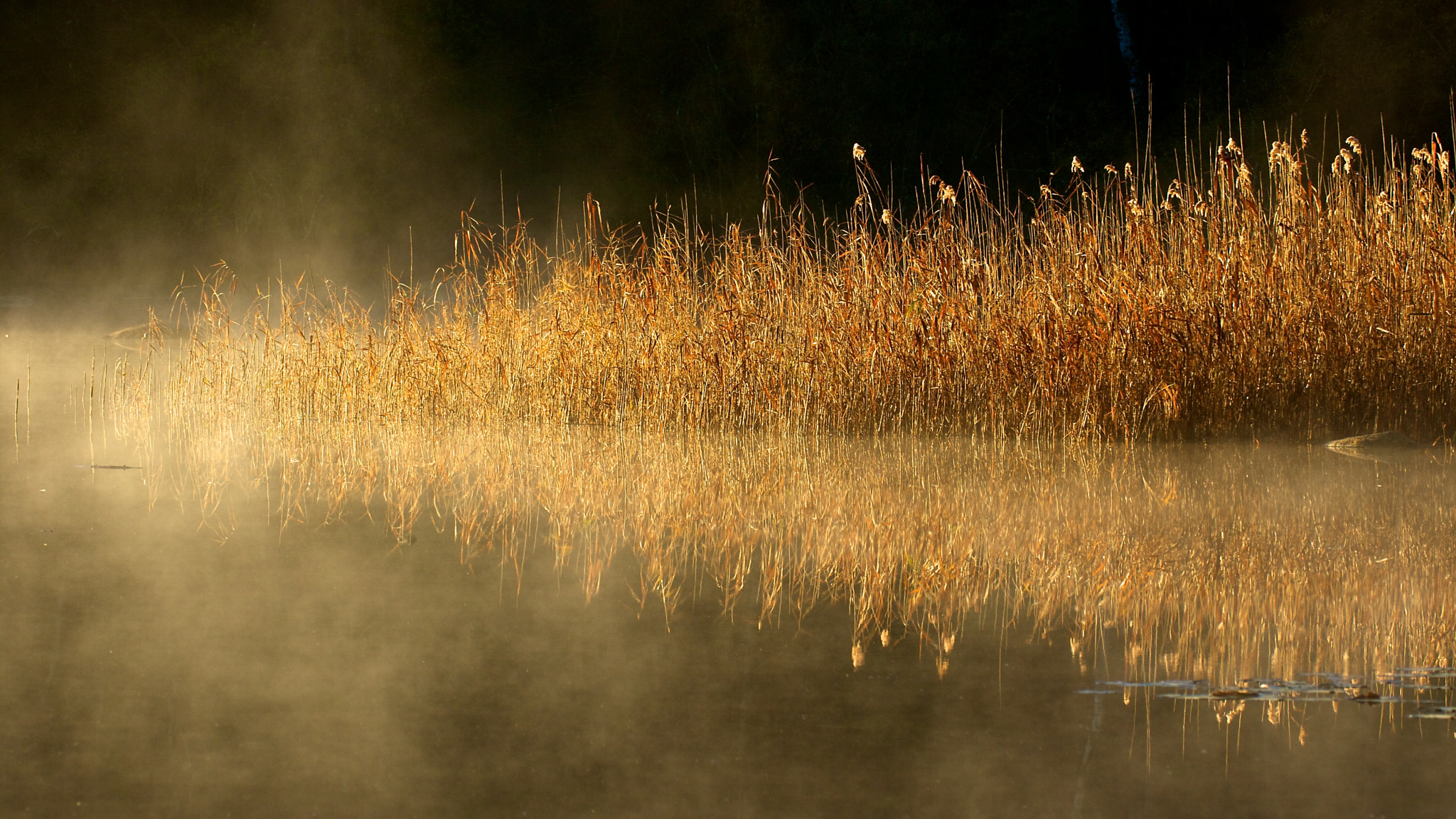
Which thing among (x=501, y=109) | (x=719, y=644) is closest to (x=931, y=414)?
(x=719, y=644)

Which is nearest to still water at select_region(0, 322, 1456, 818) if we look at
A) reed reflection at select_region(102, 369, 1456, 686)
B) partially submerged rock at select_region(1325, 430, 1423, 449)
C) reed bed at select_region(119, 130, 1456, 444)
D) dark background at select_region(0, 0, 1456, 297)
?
reed reflection at select_region(102, 369, 1456, 686)

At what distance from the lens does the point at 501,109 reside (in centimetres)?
1459

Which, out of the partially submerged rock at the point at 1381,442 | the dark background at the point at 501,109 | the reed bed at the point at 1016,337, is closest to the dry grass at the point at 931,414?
the reed bed at the point at 1016,337

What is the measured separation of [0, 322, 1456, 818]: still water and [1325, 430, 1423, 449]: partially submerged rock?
819mm

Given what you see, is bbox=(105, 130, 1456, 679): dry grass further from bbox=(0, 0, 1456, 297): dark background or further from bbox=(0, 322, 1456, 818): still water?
bbox=(0, 0, 1456, 297): dark background

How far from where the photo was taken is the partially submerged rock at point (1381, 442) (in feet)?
16.7

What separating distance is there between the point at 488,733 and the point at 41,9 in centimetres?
1500

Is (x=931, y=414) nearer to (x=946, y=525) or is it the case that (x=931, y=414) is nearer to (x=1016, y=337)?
(x=1016, y=337)

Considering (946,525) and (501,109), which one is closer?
(946,525)

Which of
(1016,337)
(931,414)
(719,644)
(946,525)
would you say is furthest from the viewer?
(931,414)

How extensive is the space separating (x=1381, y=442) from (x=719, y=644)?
3.59m

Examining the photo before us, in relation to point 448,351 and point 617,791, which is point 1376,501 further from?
point 448,351

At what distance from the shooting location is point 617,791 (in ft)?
5.83

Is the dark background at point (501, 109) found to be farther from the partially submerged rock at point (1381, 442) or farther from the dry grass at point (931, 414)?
the partially submerged rock at point (1381, 442)
